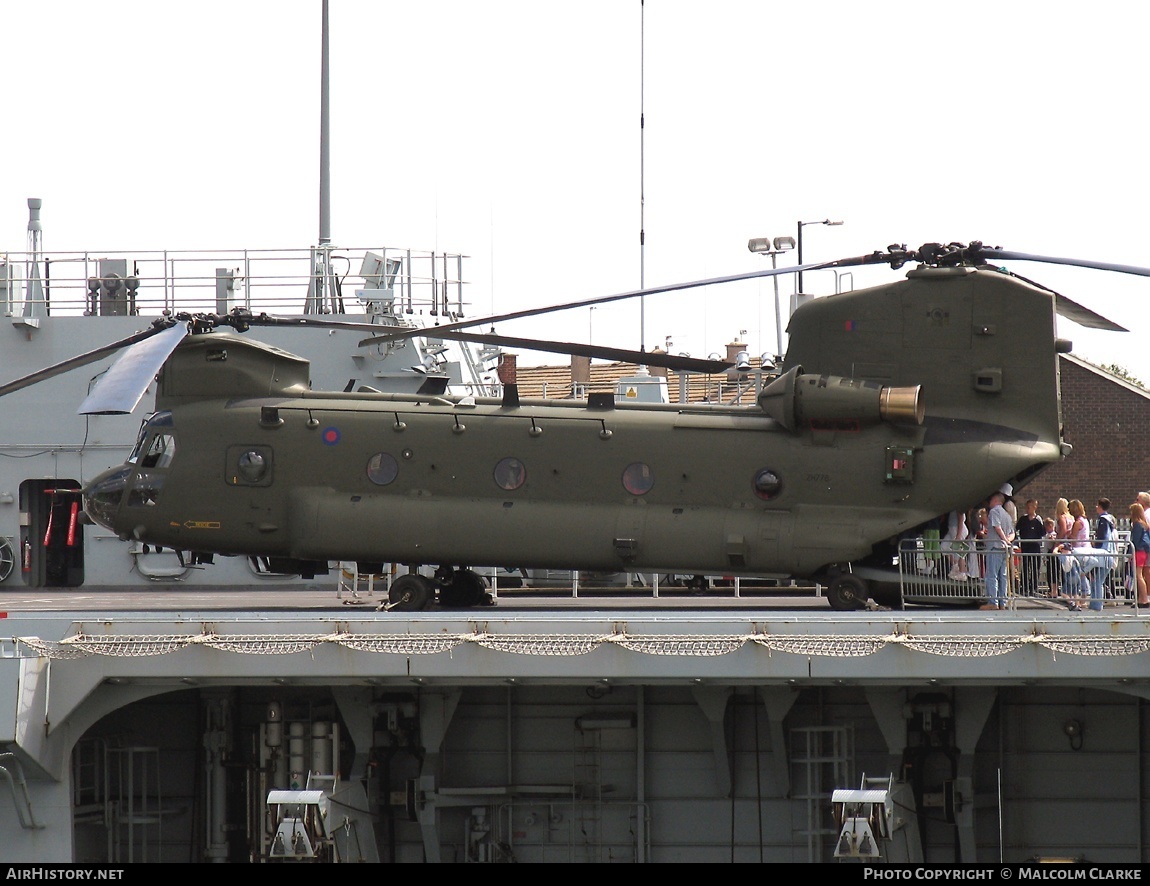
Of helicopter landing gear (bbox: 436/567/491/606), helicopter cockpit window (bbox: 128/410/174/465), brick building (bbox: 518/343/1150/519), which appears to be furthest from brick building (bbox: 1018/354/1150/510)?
helicopter cockpit window (bbox: 128/410/174/465)

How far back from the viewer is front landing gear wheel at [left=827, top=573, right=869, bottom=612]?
15773 millimetres

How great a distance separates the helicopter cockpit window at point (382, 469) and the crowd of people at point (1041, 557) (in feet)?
20.4

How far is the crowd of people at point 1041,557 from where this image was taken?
593 inches

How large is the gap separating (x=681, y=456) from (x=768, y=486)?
3.37 feet

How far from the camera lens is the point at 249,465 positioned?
666 inches

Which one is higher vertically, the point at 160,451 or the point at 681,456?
the point at 160,451

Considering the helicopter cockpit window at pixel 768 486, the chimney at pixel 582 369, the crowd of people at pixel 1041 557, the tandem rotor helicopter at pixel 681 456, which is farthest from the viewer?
the chimney at pixel 582 369

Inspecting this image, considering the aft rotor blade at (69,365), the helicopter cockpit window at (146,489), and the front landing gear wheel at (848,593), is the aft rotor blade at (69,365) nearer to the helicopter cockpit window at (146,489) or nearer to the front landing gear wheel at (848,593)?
the helicopter cockpit window at (146,489)

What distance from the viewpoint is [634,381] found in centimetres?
2444

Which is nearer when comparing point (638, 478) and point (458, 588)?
point (638, 478)

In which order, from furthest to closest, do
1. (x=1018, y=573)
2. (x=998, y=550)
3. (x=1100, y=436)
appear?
(x=1100, y=436) → (x=1018, y=573) → (x=998, y=550)

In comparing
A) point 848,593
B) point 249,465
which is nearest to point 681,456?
point 848,593

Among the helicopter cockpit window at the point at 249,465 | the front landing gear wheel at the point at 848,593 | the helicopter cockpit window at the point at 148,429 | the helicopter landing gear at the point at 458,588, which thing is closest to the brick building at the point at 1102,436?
the front landing gear wheel at the point at 848,593

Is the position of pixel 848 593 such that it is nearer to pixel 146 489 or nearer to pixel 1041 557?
pixel 1041 557
